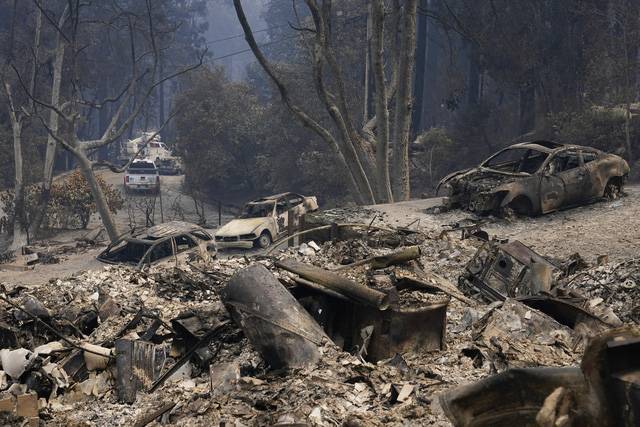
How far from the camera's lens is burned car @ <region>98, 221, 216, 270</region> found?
12102mm

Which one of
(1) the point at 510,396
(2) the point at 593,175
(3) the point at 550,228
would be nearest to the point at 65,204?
(3) the point at 550,228

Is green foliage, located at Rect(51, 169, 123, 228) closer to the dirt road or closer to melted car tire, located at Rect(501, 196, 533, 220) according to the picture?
the dirt road

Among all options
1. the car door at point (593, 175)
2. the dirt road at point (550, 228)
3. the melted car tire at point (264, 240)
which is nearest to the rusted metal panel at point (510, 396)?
the dirt road at point (550, 228)

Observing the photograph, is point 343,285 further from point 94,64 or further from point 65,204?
point 94,64

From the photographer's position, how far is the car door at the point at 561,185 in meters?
12.0

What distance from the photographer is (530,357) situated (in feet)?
15.1

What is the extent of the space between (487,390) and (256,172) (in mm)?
27483

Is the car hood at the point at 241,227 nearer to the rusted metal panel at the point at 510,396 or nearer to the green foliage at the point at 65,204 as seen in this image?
the green foliage at the point at 65,204

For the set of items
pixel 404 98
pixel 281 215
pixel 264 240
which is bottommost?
pixel 264 240

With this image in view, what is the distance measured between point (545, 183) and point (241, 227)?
323 inches

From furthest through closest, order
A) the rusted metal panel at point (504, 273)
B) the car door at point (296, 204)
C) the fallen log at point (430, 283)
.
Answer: the car door at point (296, 204), the rusted metal panel at point (504, 273), the fallen log at point (430, 283)

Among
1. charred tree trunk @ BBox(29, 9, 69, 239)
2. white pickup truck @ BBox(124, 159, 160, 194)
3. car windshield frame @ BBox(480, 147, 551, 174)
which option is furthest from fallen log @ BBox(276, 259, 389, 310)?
white pickup truck @ BBox(124, 159, 160, 194)

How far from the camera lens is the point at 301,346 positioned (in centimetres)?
453

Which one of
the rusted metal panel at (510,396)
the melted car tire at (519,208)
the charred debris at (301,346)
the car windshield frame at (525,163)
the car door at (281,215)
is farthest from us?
the car door at (281,215)
